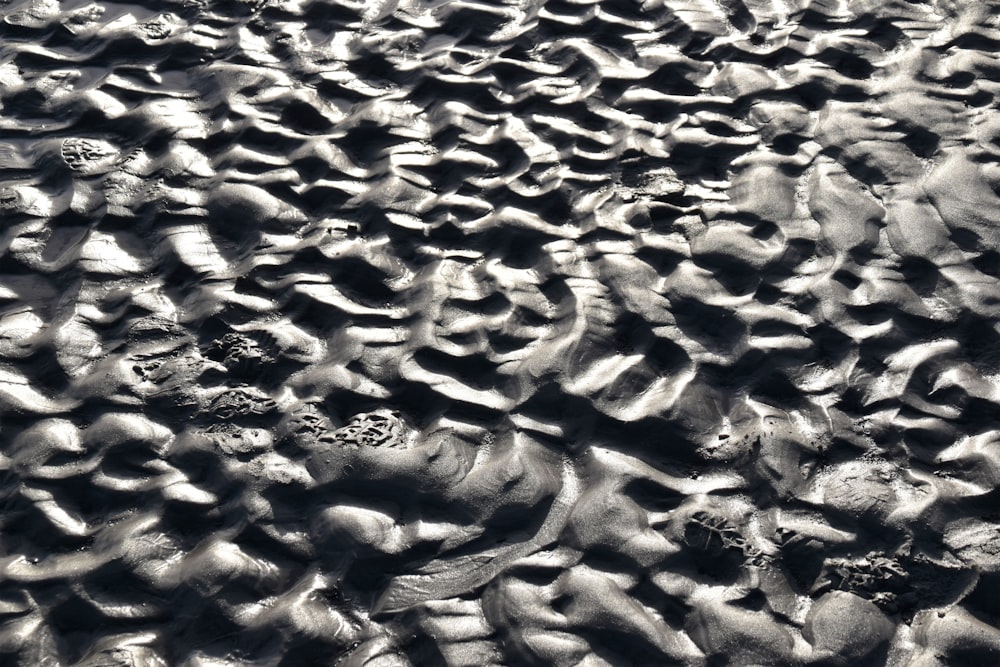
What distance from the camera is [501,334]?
362 cm

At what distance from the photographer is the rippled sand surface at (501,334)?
2.96 metres

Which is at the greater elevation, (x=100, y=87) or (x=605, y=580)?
(x=100, y=87)

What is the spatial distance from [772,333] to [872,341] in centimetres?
33

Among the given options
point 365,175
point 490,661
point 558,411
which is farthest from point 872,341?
point 365,175

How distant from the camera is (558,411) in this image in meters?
3.39

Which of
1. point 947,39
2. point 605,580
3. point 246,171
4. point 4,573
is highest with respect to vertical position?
point 947,39

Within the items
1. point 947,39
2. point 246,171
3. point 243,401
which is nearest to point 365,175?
point 246,171

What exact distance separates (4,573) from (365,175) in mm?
2036

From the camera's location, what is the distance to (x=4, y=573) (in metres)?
3.06

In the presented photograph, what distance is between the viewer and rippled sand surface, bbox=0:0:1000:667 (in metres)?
2.96

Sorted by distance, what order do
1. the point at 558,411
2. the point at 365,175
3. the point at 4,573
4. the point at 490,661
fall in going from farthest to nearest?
the point at 365,175
the point at 558,411
the point at 4,573
the point at 490,661

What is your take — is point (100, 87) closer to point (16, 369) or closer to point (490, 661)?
point (16, 369)

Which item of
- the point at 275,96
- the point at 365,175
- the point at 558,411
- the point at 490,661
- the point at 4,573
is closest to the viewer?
the point at 490,661

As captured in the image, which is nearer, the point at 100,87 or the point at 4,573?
the point at 4,573
